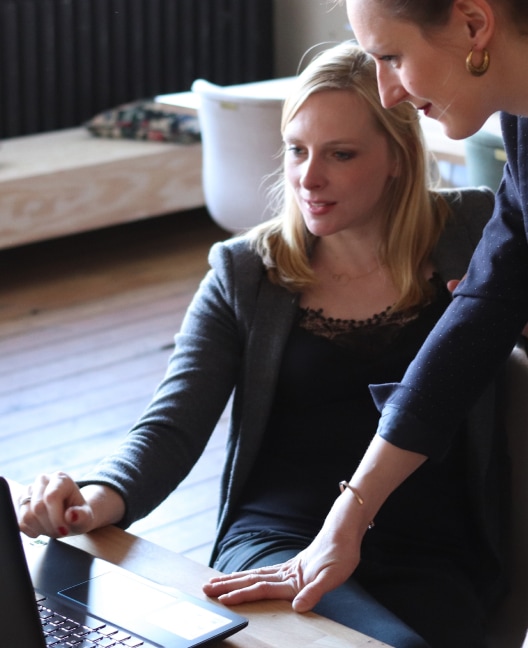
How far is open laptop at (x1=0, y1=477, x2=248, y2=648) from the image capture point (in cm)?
91

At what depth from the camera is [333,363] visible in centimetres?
163

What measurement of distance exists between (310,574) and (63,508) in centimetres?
30

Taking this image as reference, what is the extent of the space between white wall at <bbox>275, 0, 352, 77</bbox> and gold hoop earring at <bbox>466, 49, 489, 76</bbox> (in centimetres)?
494

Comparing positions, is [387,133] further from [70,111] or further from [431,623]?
[70,111]

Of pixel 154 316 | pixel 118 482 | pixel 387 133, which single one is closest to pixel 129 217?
pixel 154 316

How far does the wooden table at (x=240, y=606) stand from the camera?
1.06 m

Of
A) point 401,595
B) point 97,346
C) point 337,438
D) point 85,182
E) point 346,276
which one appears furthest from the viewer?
point 85,182

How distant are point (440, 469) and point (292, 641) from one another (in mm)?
570

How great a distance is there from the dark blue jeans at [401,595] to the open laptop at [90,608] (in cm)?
26

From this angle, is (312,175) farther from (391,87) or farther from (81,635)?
(81,635)

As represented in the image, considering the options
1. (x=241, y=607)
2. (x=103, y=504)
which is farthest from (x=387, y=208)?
(x=241, y=607)

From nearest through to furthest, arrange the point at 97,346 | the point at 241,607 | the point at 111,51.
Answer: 1. the point at 241,607
2. the point at 97,346
3. the point at 111,51

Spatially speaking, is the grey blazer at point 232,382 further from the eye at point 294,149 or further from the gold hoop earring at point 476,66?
the gold hoop earring at point 476,66

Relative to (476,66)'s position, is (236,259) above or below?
below
